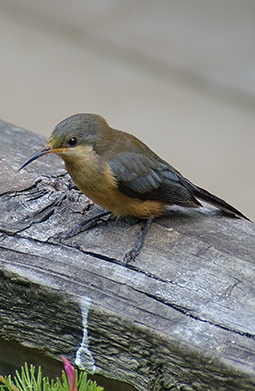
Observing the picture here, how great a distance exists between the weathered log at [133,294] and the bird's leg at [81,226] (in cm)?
3

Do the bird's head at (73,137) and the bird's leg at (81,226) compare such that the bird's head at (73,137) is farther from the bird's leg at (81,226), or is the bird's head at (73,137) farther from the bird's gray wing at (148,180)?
the bird's leg at (81,226)

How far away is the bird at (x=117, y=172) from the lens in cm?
203

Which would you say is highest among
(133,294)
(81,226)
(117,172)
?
(117,172)

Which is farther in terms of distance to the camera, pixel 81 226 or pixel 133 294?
pixel 81 226

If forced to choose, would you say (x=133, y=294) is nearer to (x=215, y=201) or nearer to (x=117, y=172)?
(x=117, y=172)

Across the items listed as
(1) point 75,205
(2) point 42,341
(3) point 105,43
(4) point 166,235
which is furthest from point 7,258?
(3) point 105,43

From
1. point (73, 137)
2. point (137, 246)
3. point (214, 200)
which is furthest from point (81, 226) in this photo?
point (214, 200)

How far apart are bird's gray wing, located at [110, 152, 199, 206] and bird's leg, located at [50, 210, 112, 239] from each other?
0.49 ft

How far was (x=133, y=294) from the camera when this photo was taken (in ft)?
5.53

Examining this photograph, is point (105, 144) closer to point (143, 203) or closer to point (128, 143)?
point (128, 143)

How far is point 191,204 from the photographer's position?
2230 mm

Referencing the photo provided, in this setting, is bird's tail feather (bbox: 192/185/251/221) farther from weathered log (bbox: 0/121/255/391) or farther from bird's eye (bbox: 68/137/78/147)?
bird's eye (bbox: 68/137/78/147)

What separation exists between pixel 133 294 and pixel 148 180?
2.12 ft

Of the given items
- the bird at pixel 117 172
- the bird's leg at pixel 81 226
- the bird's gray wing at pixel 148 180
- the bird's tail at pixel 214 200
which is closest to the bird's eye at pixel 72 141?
the bird at pixel 117 172
